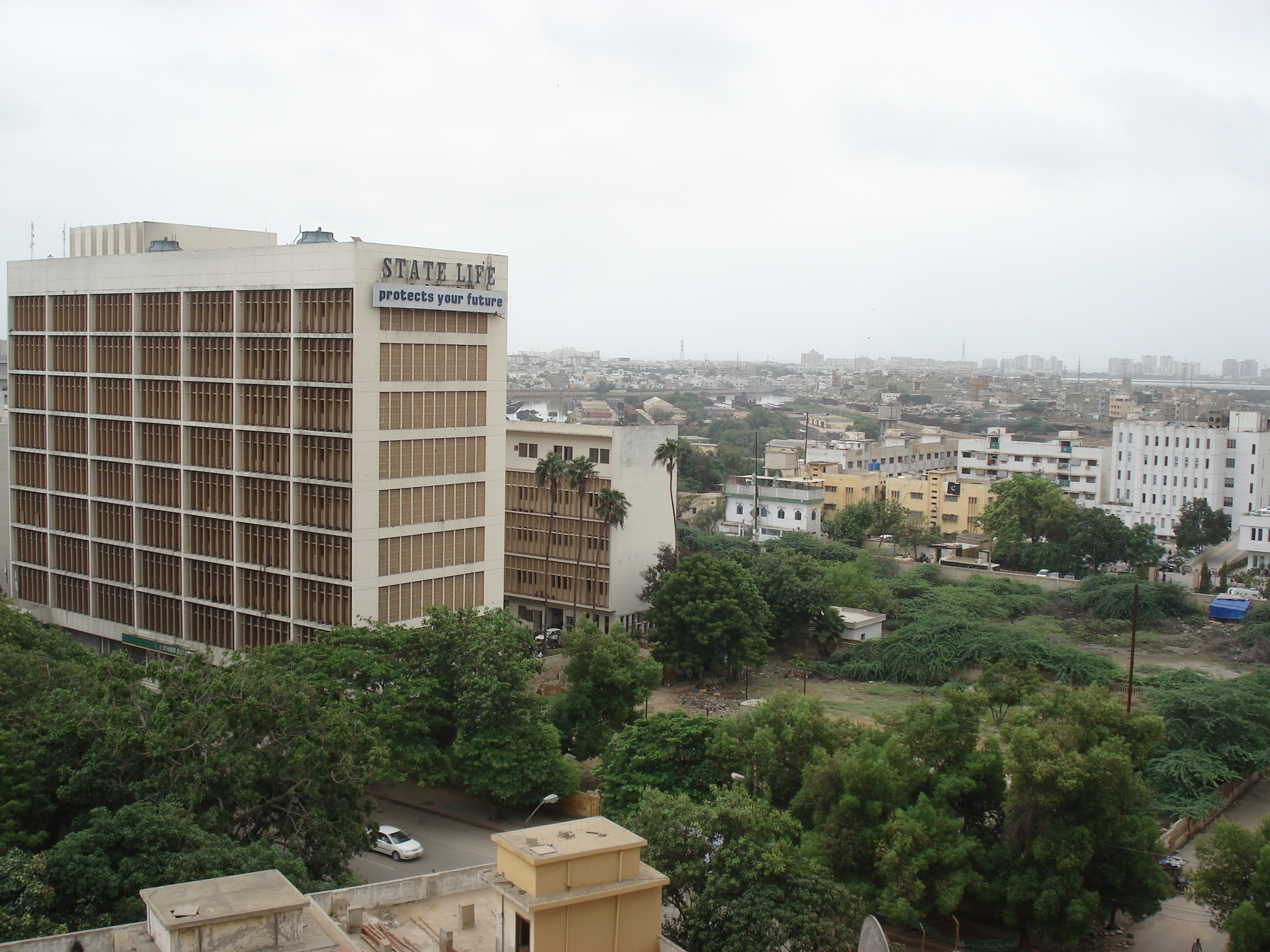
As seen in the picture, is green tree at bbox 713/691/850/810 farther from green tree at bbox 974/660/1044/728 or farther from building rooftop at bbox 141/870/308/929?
building rooftop at bbox 141/870/308/929

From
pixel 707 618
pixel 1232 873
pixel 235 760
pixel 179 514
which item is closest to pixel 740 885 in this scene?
pixel 235 760

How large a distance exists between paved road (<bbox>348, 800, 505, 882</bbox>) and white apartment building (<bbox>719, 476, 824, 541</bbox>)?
5350cm

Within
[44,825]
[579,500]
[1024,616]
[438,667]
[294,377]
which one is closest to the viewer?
[44,825]

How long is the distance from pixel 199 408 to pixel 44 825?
23424 millimetres

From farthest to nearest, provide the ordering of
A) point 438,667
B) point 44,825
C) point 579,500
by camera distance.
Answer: point 579,500, point 438,667, point 44,825

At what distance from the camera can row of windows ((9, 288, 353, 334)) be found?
3938cm

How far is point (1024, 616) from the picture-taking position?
65375 mm

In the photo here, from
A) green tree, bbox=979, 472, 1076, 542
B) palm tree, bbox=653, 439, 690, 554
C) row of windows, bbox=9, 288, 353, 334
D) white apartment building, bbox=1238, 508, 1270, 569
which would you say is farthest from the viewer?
green tree, bbox=979, 472, 1076, 542

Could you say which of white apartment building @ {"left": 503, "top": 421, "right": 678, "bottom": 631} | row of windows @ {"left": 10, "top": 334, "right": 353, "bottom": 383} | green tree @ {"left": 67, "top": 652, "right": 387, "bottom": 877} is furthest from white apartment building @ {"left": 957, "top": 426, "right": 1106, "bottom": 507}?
green tree @ {"left": 67, "top": 652, "right": 387, "bottom": 877}

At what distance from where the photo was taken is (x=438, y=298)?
132 ft

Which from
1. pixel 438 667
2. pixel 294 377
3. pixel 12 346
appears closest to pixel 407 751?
pixel 438 667

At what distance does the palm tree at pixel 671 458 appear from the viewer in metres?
60.7

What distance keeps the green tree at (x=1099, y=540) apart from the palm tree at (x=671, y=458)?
2946 centimetres

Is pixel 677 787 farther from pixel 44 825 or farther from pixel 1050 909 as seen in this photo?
pixel 44 825
